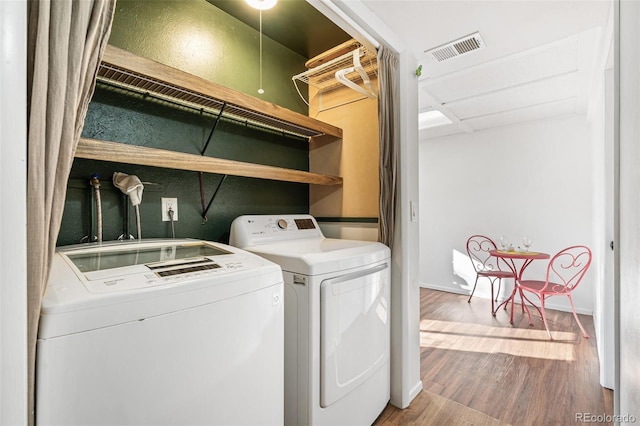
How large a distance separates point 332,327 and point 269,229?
0.74 meters

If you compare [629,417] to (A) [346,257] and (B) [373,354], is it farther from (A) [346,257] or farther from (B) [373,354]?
(A) [346,257]

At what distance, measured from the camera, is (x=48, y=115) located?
2.15 ft

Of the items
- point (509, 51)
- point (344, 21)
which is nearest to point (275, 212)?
point (344, 21)

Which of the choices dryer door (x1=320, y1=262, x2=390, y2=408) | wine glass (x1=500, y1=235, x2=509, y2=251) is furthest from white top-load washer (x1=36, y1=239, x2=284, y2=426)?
wine glass (x1=500, y1=235, x2=509, y2=251)

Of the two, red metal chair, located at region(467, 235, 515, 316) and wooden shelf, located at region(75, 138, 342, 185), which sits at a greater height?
wooden shelf, located at region(75, 138, 342, 185)

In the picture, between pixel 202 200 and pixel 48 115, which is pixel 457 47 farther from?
pixel 48 115

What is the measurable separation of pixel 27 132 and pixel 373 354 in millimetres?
1649

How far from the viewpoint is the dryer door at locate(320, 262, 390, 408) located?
4.48 ft

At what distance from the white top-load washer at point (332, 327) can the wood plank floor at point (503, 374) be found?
1.38 feet

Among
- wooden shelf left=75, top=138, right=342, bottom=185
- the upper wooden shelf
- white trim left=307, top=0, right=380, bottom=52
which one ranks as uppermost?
white trim left=307, top=0, right=380, bottom=52

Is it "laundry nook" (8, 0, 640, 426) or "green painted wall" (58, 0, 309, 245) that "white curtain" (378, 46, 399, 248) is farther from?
"green painted wall" (58, 0, 309, 245)

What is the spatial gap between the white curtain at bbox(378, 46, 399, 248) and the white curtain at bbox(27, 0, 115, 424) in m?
1.45

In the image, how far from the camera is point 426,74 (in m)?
2.48

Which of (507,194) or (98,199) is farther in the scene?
(507,194)
